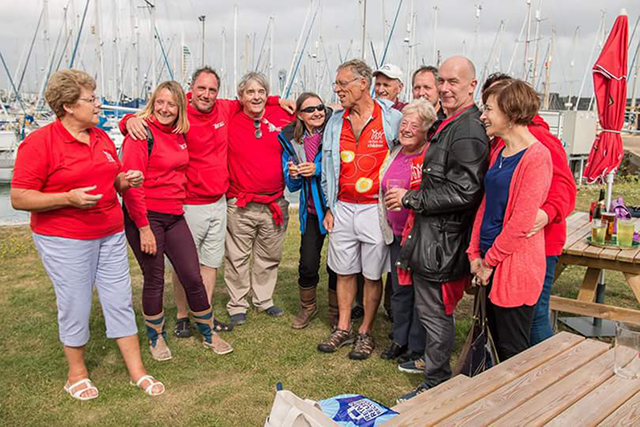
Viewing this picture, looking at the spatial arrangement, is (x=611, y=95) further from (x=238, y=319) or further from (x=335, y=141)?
(x=238, y=319)

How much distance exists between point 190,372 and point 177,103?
207 cm

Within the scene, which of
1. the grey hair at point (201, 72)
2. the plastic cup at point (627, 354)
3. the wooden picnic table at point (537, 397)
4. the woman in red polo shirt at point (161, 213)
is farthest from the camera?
the grey hair at point (201, 72)

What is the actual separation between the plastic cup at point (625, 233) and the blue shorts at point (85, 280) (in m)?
3.82

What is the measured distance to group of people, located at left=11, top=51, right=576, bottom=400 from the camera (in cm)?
303

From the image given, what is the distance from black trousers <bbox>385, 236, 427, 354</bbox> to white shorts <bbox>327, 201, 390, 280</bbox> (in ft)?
0.40

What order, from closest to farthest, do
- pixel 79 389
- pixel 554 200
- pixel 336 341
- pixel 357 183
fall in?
1. pixel 554 200
2. pixel 79 389
3. pixel 357 183
4. pixel 336 341

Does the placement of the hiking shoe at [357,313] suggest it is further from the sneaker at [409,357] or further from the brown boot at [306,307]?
the sneaker at [409,357]

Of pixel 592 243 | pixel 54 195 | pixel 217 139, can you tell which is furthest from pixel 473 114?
pixel 54 195

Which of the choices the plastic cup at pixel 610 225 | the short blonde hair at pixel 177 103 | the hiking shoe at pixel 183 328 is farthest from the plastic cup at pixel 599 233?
the hiking shoe at pixel 183 328

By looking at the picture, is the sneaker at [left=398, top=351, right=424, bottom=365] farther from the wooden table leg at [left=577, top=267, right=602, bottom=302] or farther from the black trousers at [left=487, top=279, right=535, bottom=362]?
the wooden table leg at [left=577, top=267, right=602, bottom=302]

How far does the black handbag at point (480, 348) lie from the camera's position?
121 inches

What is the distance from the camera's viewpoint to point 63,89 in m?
3.26

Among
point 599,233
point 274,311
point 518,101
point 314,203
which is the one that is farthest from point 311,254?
point 518,101

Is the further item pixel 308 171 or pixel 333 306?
pixel 333 306
